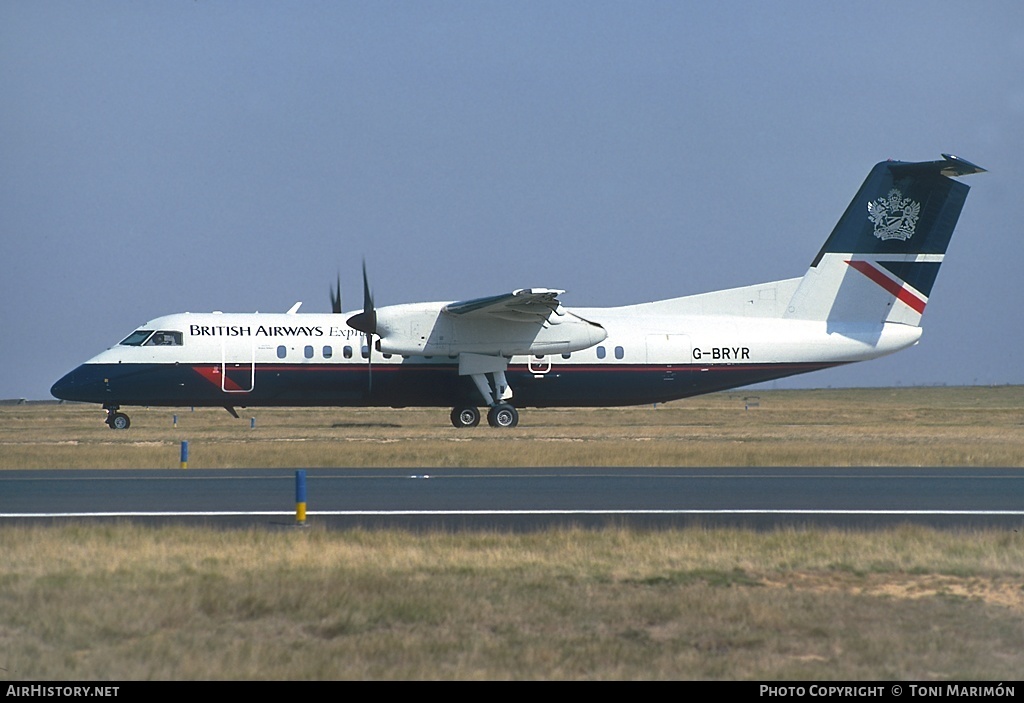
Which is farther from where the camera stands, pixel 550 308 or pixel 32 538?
pixel 550 308

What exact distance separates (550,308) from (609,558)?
67.3 ft

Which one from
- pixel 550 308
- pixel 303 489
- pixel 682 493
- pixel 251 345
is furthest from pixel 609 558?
pixel 251 345

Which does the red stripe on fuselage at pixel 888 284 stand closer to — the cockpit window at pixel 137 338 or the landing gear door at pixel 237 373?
the landing gear door at pixel 237 373

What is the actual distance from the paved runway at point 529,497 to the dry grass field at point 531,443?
2.03 meters

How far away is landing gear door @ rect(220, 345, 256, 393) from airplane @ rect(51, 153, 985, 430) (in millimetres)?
57

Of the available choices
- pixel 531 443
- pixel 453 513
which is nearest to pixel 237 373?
pixel 531 443

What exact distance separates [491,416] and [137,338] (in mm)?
10759

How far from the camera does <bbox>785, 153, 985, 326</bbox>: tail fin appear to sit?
34.7 metres

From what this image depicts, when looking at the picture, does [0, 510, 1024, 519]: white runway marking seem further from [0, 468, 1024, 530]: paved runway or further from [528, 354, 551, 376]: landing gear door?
[528, 354, 551, 376]: landing gear door

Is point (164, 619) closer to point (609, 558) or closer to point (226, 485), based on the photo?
point (609, 558)

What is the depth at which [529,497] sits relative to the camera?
1817 centimetres

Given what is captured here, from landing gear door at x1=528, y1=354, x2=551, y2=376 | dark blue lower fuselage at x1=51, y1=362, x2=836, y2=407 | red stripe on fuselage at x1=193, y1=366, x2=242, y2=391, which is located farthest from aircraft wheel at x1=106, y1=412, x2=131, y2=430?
landing gear door at x1=528, y1=354, x2=551, y2=376

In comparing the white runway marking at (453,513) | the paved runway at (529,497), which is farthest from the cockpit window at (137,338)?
the white runway marking at (453,513)
